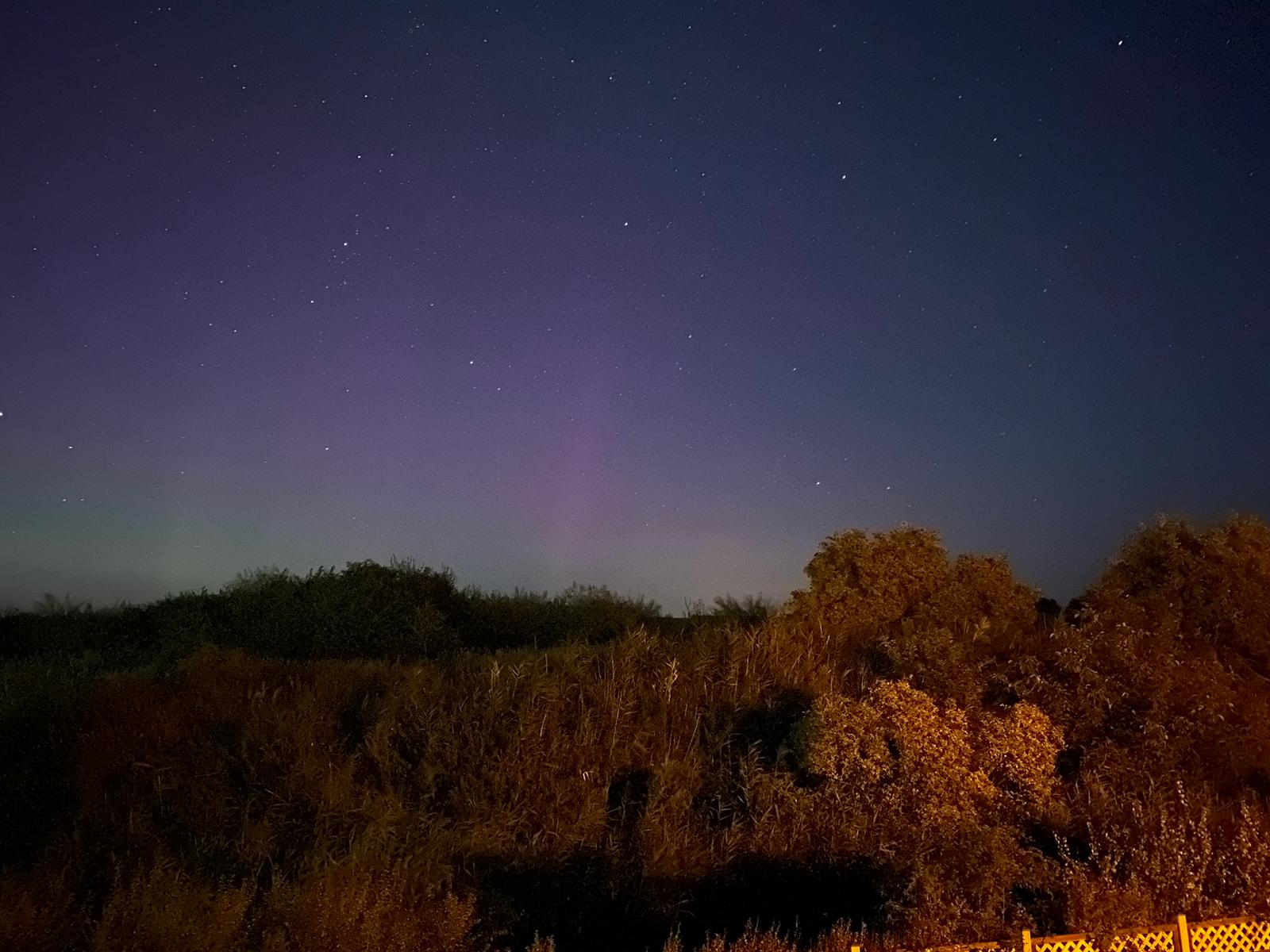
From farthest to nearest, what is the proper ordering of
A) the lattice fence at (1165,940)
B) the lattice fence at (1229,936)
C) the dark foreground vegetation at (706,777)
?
the dark foreground vegetation at (706,777)
the lattice fence at (1229,936)
the lattice fence at (1165,940)

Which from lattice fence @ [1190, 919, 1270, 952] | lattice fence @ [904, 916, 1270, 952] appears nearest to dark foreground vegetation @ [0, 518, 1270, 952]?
lattice fence @ [904, 916, 1270, 952]

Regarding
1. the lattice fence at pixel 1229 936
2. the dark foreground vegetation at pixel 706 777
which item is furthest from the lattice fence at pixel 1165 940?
the dark foreground vegetation at pixel 706 777

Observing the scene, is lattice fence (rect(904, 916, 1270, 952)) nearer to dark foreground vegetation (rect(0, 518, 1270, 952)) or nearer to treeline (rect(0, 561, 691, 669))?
dark foreground vegetation (rect(0, 518, 1270, 952))

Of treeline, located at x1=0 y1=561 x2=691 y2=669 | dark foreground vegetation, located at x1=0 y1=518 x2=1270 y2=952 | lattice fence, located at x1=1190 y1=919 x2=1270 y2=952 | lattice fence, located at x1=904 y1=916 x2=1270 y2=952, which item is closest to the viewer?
lattice fence, located at x1=904 y1=916 x2=1270 y2=952

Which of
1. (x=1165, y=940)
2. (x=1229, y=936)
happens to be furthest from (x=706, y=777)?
(x=1229, y=936)

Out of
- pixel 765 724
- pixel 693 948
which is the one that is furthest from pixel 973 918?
pixel 765 724

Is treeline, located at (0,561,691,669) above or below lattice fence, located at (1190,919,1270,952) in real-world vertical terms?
above

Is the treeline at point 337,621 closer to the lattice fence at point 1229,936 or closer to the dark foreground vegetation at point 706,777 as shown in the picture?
the dark foreground vegetation at point 706,777

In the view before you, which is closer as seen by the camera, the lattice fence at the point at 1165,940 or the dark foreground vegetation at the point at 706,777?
the lattice fence at the point at 1165,940

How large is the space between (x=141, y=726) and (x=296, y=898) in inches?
197

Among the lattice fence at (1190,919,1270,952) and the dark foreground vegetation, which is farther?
the dark foreground vegetation

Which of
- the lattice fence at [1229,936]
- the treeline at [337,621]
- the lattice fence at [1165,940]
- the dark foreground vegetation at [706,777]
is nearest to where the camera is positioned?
the lattice fence at [1165,940]

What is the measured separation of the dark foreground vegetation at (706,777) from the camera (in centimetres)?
864

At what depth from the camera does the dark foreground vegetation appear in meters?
8.64
